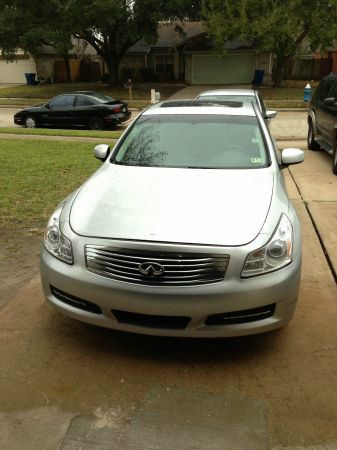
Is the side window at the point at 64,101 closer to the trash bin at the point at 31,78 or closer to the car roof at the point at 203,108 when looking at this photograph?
the car roof at the point at 203,108

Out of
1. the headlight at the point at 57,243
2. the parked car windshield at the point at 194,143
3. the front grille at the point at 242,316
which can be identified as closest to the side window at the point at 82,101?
the parked car windshield at the point at 194,143

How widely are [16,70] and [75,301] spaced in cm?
4538

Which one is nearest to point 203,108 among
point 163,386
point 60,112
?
point 163,386

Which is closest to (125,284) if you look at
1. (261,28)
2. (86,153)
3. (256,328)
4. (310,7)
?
(256,328)

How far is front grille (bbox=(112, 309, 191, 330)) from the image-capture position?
3066mm

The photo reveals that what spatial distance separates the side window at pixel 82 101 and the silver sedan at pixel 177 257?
13235mm

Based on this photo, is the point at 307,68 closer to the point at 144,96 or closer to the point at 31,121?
the point at 144,96

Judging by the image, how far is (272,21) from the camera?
952 inches

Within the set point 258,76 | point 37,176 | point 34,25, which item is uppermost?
point 34,25

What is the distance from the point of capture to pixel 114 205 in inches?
139

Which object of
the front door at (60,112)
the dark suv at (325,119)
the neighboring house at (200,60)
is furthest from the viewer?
the neighboring house at (200,60)

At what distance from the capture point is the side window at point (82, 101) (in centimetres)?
1636

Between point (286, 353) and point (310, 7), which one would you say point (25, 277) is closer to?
point (286, 353)

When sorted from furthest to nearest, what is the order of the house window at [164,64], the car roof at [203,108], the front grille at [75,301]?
the house window at [164,64]
the car roof at [203,108]
the front grille at [75,301]
